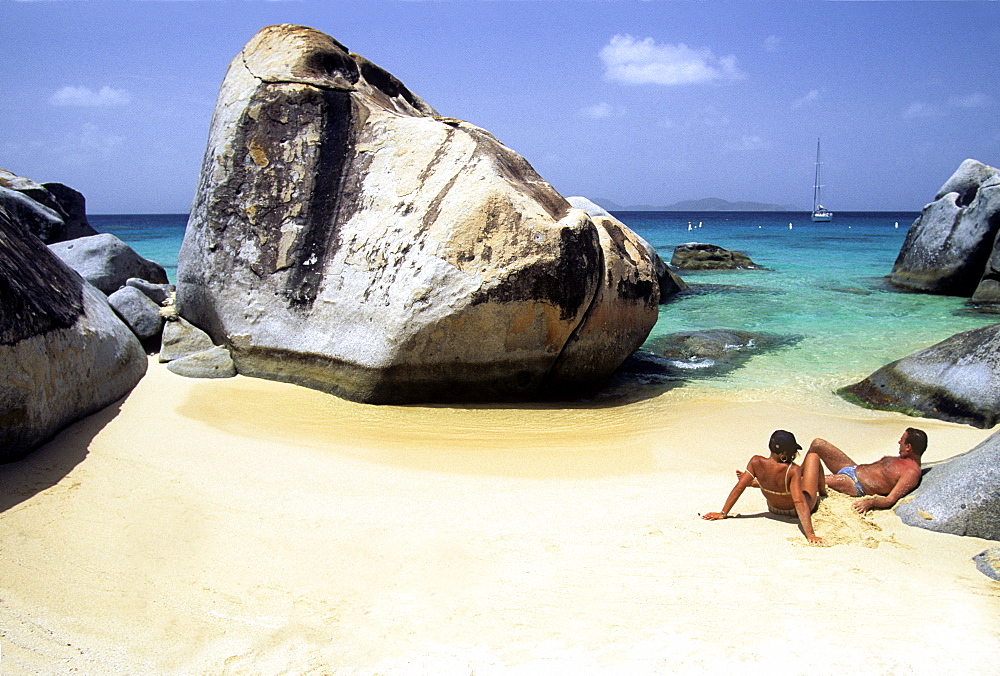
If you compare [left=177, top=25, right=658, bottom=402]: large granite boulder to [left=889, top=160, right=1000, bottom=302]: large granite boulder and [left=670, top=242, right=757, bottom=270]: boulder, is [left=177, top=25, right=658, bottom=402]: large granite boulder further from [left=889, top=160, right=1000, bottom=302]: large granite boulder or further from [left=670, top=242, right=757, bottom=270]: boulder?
[left=670, top=242, right=757, bottom=270]: boulder

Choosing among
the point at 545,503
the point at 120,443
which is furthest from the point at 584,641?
the point at 120,443

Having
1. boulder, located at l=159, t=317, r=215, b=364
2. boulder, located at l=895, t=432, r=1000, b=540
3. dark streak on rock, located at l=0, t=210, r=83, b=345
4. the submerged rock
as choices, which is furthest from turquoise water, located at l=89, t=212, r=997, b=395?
dark streak on rock, located at l=0, t=210, r=83, b=345

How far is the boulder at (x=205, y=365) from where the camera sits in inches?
263

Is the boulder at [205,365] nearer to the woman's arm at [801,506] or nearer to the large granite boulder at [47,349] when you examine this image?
the large granite boulder at [47,349]

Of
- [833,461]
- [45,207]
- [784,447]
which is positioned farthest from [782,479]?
[45,207]

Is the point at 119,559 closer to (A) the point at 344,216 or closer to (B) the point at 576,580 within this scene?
(B) the point at 576,580

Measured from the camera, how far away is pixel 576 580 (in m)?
3.29

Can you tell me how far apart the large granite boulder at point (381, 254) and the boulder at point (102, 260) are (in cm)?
229

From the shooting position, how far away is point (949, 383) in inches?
257

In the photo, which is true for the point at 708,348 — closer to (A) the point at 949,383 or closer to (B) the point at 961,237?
(A) the point at 949,383

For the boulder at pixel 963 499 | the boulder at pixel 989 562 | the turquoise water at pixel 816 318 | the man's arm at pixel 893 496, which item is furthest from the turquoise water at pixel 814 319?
the boulder at pixel 989 562

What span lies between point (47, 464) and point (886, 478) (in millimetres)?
4690

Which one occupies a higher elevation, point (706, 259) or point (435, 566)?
point (706, 259)

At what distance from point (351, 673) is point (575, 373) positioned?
4.42 metres
